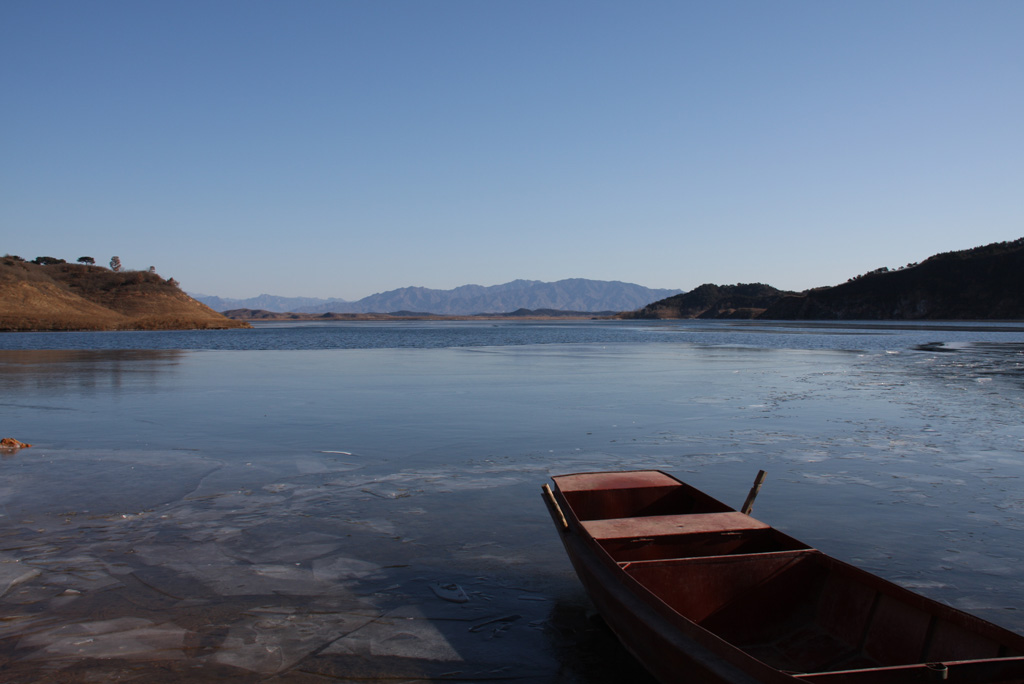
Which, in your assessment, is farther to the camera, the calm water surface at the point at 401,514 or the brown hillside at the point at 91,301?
the brown hillside at the point at 91,301

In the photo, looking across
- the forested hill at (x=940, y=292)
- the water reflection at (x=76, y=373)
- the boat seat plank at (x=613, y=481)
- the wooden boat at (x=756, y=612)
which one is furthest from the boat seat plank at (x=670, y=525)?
the forested hill at (x=940, y=292)

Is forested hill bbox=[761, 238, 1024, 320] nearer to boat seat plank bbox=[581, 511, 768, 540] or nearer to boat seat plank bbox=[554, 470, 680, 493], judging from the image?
boat seat plank bbox=[554, 470, 680, 493]

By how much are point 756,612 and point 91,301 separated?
128 m

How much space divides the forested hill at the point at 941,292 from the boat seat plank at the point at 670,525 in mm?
130307

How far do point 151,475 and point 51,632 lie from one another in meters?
5.19

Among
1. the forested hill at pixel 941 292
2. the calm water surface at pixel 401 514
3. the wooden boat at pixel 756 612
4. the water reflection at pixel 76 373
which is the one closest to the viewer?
the wooden boat at pixel 756 612

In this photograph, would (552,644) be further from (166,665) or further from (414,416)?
(414,416)

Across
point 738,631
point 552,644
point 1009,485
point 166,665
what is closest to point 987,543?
point 1009,485

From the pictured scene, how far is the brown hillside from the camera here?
89.8 metres

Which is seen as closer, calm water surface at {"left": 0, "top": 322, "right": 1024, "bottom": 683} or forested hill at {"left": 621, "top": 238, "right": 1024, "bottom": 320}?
calm water surface at {"left": 0, "top": 322, "right": 1024, "bottom": 683}

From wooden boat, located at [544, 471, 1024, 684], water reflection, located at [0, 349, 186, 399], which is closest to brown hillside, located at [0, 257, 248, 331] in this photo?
water reflection, located at [0, 349, 186, 399]

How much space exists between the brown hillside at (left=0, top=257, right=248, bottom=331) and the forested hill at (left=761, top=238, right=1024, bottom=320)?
120 meters

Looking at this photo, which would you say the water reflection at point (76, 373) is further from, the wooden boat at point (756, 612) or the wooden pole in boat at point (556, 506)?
the wooden boat at point (756, 612)

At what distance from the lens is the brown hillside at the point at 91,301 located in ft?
294
